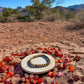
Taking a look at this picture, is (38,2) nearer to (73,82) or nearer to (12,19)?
(12,19)

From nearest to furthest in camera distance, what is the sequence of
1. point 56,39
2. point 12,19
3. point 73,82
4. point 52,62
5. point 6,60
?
1. point 73,82
2. point 52,62
3. point 6,60
4. point 56,39
5. point 12,19

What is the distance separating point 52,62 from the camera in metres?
2.64

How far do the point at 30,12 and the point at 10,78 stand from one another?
526 inches

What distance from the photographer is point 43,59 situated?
2777 mm

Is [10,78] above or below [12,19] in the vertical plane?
below

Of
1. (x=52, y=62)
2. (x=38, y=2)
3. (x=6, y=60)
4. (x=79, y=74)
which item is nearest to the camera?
(x=79, y=74)

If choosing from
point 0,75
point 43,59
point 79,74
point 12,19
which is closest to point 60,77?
point 79,74

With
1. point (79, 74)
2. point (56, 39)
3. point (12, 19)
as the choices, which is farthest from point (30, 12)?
point (79, 74)

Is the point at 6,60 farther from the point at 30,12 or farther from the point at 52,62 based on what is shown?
the point at 30,12

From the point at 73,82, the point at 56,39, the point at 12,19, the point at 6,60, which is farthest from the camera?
the point at 12,19

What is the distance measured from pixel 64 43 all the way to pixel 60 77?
230 cm

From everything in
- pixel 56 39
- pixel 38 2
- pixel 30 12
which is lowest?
pixel 56 39

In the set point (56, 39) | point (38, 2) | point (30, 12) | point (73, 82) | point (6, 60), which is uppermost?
point (38, 2)

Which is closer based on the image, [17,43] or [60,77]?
[60,77]
